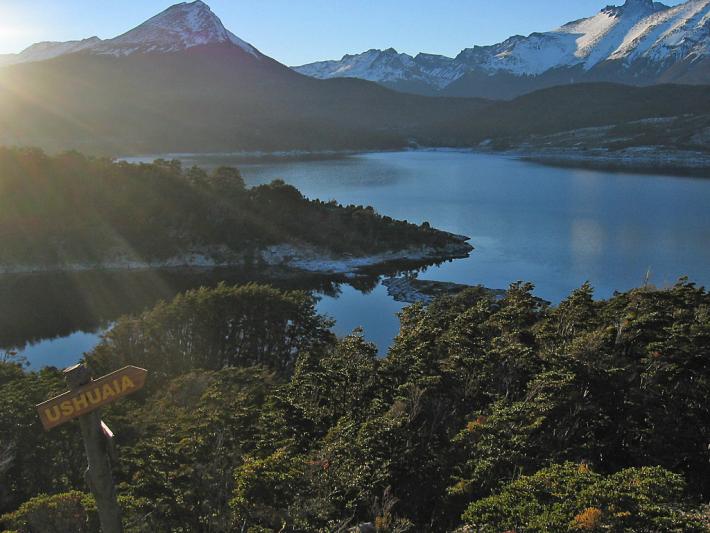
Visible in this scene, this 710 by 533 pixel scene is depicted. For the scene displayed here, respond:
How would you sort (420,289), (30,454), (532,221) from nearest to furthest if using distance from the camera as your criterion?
(30,454)
(420,289)
(532,221)

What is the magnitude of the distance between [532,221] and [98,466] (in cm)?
6834

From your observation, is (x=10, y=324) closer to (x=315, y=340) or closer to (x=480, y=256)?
(x=315, y=340)

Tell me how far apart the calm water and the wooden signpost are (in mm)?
28321

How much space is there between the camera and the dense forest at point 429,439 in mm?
8938

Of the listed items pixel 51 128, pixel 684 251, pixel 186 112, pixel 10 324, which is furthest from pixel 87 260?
pixel 186 112

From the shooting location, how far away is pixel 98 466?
17.0 ft

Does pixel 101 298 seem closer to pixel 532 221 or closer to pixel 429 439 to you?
pixel 429 439

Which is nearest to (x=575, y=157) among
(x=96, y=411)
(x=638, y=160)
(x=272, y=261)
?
(x=638, y=160)

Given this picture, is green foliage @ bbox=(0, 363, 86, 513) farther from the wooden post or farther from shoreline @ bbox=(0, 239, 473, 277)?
shoreline @ bbox=(0, 239, 473, 277)

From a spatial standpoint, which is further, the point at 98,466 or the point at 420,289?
the point at 420,289

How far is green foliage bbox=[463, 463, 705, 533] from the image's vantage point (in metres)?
7.50

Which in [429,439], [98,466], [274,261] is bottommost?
[274,261]

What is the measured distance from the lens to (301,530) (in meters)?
8.98

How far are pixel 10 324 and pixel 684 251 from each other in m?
Result: 54.3
